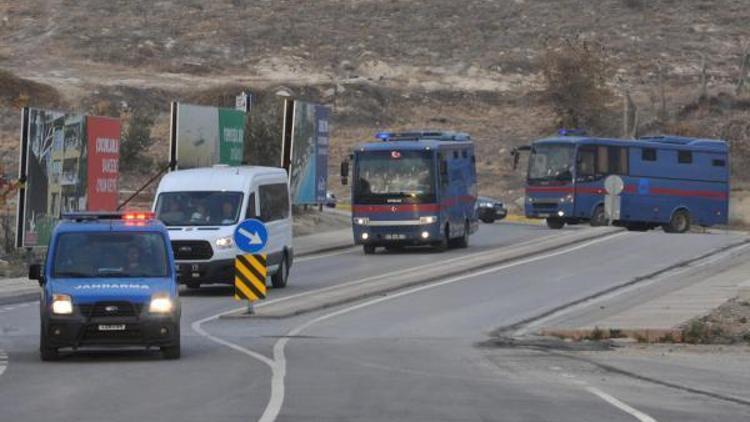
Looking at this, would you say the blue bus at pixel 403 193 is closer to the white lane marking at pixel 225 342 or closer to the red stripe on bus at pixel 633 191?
the red stripe on bus at pixel 633 191

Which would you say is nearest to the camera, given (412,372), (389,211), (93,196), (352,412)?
(352,412)

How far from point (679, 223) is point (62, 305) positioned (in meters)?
45.3

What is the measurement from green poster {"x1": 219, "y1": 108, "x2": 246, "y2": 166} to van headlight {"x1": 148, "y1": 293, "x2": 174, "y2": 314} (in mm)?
26838

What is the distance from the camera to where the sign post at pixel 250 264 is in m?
27.0

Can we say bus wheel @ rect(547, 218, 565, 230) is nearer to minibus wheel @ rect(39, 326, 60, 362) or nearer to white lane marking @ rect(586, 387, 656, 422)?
minibus wheel @ rect(39, 326, 60, 362)

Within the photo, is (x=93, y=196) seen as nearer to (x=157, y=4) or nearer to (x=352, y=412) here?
(x=352, y=412)

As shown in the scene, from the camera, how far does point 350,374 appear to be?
59.8ft

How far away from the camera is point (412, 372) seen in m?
18.6

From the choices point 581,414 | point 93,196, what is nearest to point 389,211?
point 93,196

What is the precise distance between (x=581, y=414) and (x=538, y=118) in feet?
235

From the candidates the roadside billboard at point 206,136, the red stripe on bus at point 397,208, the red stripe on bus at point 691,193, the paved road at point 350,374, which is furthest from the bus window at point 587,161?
the paved road at point 350,374

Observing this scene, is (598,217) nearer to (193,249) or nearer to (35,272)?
(193,249)

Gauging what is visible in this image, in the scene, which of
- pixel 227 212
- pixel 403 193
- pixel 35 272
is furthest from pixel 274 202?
pixel 35 272

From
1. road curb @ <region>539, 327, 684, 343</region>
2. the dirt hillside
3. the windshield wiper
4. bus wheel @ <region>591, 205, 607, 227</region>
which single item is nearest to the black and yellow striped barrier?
road curb @ <region>539, 327, 684, 343</region>
